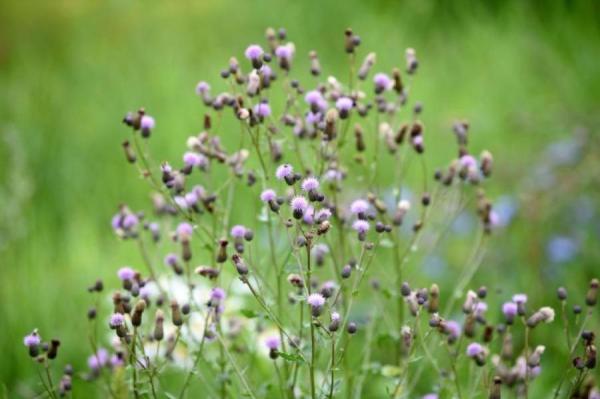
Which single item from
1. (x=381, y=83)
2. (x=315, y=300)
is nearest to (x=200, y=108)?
(x=381, y=83)

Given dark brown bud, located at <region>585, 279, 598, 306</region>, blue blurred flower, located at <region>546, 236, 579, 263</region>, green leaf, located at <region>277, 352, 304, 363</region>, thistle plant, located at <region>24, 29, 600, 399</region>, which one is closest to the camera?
green leaf, located at <region>277, 352, 304, 363</region>

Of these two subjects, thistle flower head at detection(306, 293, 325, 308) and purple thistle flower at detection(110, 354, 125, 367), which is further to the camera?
purple thistle flower at detection(110, 354, 125, 367)

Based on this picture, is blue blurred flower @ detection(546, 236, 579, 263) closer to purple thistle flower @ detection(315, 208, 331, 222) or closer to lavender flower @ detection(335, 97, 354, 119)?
lavender flower @ detection(335, 97, 354, 119)

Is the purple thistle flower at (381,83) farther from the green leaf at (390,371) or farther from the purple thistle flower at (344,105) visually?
the green leaf at (390,371)

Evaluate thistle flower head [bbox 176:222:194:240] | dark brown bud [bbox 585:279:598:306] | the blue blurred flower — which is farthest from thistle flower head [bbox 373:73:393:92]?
the blue blurred flower

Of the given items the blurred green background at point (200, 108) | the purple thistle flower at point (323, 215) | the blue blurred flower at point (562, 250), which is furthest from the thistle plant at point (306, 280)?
the blurred green background at point (200, 108)

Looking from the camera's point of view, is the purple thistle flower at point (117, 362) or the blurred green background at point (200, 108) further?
the blurred green background at point (200, 108)

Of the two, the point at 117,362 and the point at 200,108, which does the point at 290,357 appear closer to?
the point at 117,362

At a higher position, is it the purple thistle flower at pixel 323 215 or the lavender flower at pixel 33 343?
the purple thistle flower at pixel 323 215

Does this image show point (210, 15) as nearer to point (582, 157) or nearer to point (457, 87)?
point (457, 87)
